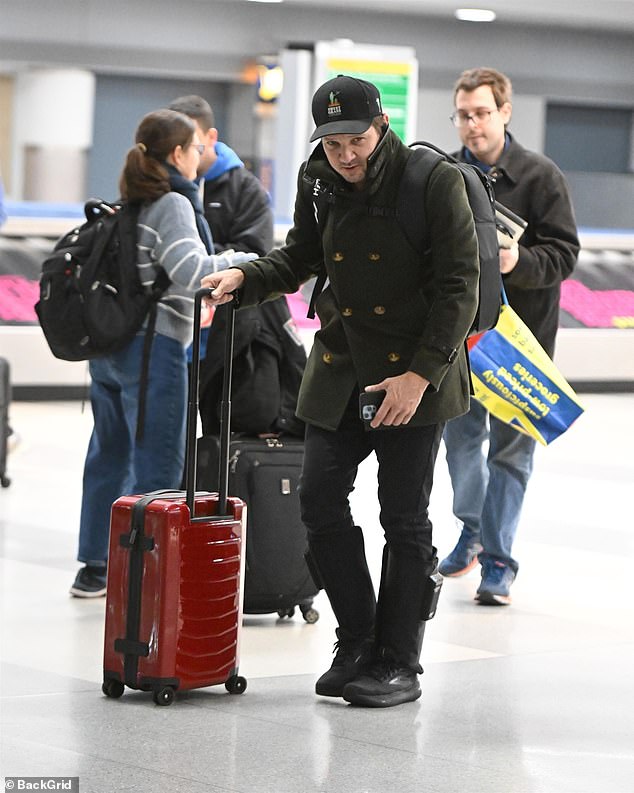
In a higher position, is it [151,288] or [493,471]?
[151,288]

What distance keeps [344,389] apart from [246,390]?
1.08 m

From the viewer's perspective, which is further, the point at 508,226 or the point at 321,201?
the point at 508,226

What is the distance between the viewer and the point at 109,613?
379 cm

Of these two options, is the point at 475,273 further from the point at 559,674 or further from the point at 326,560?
the point at 559,674

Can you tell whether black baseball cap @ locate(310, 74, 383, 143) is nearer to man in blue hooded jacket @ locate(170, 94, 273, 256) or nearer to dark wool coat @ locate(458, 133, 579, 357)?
dark wool coat @ locate(458, 133, 579, 357)

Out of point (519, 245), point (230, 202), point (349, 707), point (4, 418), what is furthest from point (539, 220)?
point (4, 418)

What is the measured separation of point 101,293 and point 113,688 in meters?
1.42

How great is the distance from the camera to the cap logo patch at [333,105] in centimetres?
354

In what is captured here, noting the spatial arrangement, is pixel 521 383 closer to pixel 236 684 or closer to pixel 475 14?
pixel 236 684

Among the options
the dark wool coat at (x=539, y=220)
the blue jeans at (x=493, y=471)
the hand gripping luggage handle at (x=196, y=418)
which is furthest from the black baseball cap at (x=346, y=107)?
the blue jeans at (x=493, y=471)

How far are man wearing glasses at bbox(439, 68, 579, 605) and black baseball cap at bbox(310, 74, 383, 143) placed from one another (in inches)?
58.0

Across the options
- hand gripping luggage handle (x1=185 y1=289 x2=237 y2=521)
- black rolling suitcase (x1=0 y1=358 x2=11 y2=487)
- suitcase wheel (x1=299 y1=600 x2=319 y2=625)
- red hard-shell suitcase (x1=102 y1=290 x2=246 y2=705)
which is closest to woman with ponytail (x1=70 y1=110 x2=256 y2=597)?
suitcase wheel (x1=299 y1=600 x2=319 y2=625)

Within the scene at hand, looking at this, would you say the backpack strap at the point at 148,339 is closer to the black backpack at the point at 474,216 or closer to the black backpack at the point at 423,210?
the black backpack at the point at 423,210

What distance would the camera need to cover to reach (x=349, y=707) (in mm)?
3795
